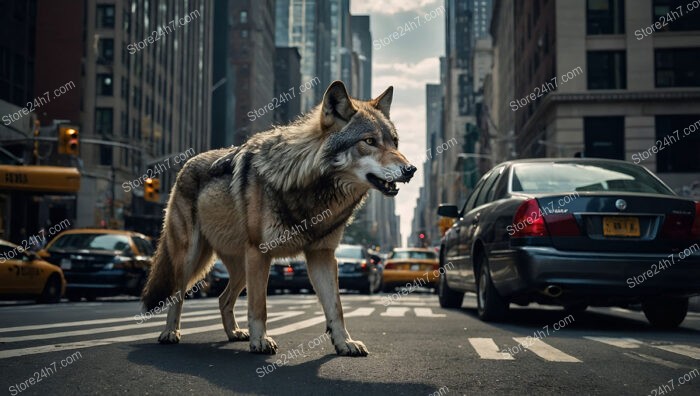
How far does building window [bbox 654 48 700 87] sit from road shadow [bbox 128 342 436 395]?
4251cm

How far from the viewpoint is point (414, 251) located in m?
26.0

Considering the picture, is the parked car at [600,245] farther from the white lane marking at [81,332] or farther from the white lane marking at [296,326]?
the white lane marking at [81,332]

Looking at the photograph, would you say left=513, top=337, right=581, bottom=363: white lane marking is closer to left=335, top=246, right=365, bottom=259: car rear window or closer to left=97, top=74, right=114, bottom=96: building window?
left=335, top=246, right=365, bottom=259: car rear window

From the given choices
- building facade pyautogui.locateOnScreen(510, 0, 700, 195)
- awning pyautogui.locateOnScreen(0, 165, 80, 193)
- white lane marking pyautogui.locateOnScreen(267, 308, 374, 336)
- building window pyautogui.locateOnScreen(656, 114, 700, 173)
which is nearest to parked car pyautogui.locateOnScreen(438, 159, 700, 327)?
white lane marking pyautogui.locateOnScreen(267, 308, 374, 336)

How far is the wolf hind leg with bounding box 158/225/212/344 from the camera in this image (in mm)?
6742

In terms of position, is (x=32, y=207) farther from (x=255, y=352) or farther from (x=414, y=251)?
(x=255, y=352)

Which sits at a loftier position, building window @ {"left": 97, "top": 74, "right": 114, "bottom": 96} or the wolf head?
building window @ {"left": 97, "top": 74, "right": 114, "bottom": 96}

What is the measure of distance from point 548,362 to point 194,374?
8.26 feet

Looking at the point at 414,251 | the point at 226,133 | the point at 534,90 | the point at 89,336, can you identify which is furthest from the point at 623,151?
the point at 226,133

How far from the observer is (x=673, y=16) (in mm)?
44375

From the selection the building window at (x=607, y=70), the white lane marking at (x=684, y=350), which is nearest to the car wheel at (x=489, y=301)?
the white lane marking at (x=684, y=350)

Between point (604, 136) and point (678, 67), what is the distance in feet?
18.3

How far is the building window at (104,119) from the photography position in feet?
204

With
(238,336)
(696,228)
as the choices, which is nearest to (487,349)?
(238,336)
